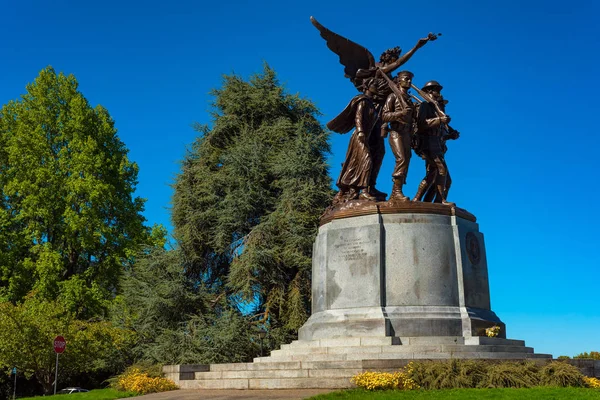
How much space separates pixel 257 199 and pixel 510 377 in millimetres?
16512

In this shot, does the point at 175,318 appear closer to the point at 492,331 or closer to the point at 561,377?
the point at 492,331

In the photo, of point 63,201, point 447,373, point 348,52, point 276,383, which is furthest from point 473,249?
point 63,201

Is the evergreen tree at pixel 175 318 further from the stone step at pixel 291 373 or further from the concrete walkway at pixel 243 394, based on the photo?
the concrete walkway at pixel 243 394

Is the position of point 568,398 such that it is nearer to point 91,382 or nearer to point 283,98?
point 283,98

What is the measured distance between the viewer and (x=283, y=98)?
94.3ft

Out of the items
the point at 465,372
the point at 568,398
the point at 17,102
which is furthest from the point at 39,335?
the point at 568,398

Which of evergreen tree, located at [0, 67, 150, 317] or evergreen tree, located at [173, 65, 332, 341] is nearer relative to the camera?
evergreen tree, located at [173, 65, 332, 341]

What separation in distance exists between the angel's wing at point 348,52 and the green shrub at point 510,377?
902 cm

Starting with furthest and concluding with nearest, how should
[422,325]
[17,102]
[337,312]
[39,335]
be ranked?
[17,102]
[39,335]
[337,312]
[422,325]

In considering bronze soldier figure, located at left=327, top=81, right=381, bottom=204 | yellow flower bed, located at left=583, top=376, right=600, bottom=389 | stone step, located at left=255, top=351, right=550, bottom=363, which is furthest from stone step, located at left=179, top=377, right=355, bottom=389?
bronze soldier figure, located at left=327, top=81, right=381, bottom=204

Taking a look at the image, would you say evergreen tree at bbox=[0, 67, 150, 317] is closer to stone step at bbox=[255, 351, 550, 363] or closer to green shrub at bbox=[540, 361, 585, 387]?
stone step at bbox=[255, 351, 550, 363]

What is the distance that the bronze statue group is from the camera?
1565cm

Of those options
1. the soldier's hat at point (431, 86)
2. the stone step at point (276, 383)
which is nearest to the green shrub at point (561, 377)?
the stone step at point (276, 383)

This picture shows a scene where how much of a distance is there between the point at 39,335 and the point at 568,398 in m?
19.7
